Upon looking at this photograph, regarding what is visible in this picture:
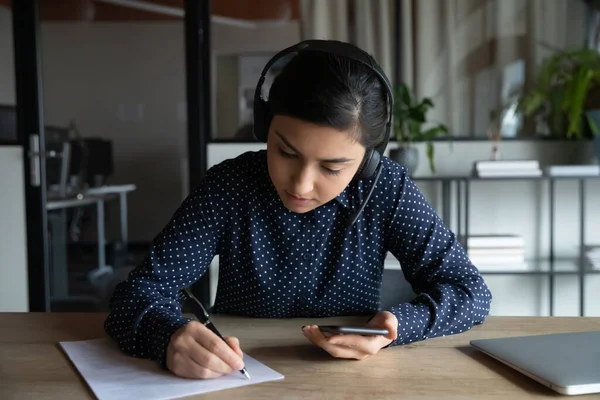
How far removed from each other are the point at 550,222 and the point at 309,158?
2.40m

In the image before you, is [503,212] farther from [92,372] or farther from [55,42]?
[92,372]

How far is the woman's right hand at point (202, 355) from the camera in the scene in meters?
0.92

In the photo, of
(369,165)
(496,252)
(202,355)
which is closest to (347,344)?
(202,355)

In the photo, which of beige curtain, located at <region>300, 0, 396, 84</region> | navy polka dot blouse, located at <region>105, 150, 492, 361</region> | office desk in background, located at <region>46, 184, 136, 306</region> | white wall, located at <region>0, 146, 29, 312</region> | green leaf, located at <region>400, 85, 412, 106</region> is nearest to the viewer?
navy polka dot blouse, located at <region>105, 150, 492, 361</region>

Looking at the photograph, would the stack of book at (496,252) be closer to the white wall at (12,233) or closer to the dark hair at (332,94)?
the dark hair at (332,94)

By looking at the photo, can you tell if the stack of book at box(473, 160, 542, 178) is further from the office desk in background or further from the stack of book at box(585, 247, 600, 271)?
the office desk in background

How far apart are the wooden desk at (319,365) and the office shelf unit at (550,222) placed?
180 cm

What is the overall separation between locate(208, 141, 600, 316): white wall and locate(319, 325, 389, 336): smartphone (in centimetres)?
232

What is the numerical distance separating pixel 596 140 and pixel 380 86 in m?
2.21

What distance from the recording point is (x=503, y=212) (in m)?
3.30

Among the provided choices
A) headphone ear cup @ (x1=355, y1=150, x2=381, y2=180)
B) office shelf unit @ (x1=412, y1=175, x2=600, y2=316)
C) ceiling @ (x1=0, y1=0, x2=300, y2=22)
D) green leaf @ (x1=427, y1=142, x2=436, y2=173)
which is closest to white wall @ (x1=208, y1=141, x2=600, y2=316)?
office shelf unit @ (x1=412, y1=175, x2=600, y2=316)

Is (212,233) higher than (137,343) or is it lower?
higher

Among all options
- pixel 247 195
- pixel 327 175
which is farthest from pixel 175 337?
pixel 247 195

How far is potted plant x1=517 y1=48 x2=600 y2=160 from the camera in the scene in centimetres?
296
